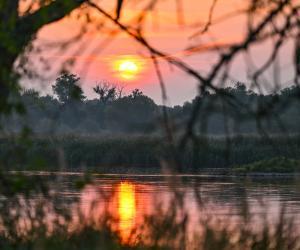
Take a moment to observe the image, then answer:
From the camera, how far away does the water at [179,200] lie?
29.4 ft

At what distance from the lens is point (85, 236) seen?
29.5 ft

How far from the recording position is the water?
8953mm

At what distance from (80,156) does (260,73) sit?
38.8m

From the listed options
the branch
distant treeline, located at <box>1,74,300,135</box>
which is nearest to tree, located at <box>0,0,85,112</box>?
the branch

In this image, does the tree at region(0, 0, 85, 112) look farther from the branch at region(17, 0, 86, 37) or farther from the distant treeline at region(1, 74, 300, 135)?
the distant treeline at region(1, 74, 300, 135)

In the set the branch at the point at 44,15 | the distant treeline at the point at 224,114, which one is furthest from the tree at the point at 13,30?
the distant treeline at the point at 224,114

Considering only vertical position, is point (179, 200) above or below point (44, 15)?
below

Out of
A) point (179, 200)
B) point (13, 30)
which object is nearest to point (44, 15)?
point (13, 30)

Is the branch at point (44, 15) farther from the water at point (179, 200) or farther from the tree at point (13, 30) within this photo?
the water at point (179, 200)

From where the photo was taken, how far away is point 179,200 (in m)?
6.04

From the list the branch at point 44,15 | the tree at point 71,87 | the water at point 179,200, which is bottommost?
the water at point 179,200

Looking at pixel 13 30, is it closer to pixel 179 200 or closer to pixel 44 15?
pixel 44 15

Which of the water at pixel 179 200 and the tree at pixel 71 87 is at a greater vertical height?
the tree at pixel 71 87

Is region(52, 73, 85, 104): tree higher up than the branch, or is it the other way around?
the branch
